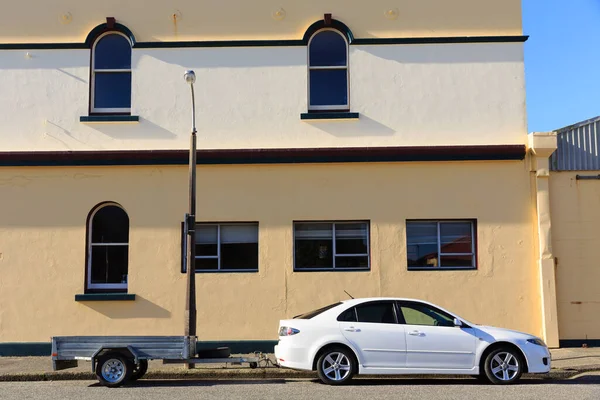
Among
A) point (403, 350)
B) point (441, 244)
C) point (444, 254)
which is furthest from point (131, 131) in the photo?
point (403, 350)

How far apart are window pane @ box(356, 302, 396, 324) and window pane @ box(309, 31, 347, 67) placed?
21.1 feet

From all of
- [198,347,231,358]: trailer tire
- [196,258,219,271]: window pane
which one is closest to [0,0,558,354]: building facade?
[196,258,219,271]: window pane

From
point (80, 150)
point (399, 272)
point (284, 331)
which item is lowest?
point (284, 331)

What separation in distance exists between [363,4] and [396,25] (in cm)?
86

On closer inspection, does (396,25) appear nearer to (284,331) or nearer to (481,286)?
(481,286)

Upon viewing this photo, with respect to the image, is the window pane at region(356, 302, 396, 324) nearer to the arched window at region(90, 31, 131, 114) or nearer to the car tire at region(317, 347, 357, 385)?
the car tire at region(317, 347, 357, 385)

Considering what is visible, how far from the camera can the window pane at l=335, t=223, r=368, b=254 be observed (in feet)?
50.4

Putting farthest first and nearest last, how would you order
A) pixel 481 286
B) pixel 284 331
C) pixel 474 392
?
pixel 481 286 → pixel 284 331 → pixel 474 392

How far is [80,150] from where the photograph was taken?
15.5 metres

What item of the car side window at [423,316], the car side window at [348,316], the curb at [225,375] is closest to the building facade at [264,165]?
the curb at [225,375]

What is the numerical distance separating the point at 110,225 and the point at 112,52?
12.7 feet

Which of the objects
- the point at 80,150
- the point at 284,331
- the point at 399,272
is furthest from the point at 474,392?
the point at 80,150

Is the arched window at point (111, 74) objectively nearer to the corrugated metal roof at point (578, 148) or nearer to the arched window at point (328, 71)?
the arched window at point (328, 71)

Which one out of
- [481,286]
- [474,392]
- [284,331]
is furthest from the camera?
[481,286]
